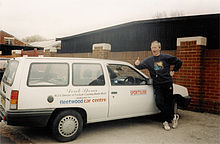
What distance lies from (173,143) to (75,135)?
1951mm

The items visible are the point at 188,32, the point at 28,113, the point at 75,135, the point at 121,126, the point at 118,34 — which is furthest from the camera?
the point at 118,34

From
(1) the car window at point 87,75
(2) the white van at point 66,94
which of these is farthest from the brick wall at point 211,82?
(1) the car window at point 87,75

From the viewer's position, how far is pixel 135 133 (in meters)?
4.79

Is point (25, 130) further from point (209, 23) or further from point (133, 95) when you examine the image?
point (209, 23)

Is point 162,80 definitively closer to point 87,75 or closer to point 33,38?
point 87,75

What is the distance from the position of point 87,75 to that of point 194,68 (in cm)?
406

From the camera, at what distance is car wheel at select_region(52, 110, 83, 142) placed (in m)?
4.04

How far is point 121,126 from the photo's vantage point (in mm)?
5266

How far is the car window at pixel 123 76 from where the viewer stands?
475 centimetres

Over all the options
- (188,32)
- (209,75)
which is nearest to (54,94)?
(209,75)

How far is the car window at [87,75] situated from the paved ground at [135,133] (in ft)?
3.80

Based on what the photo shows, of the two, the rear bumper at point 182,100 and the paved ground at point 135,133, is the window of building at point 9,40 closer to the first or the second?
the paved ground at point 135,133

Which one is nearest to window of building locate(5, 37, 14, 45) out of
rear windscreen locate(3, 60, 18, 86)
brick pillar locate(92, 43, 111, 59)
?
brick pillar locate(92, 43, 111, 59)

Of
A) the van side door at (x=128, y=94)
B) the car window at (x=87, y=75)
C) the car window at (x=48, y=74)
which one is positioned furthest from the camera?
the van side door at (x=128, y=94)
